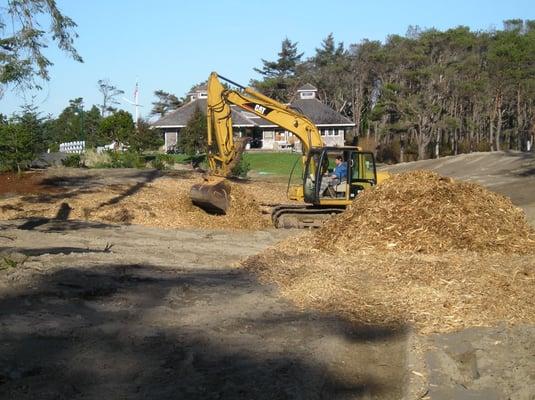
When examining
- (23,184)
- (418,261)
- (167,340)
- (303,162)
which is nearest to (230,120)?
(303,162)

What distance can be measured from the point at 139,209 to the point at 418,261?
35.0 ft

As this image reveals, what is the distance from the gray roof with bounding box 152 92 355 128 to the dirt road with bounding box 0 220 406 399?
58735 millimetres

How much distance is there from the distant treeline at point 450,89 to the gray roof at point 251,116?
406cm

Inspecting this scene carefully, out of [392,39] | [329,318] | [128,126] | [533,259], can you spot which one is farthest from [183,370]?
[392,39]

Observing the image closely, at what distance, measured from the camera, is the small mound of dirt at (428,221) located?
37.1ft

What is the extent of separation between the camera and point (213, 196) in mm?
18500

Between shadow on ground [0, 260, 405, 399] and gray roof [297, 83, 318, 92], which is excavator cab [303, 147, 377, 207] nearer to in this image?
shadow on ground [0, 260, 405, 399]

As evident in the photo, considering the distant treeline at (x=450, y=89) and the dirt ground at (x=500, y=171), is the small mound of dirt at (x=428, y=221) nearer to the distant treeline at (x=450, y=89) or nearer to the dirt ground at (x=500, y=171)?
the dirt ground at (x=500, y=171)

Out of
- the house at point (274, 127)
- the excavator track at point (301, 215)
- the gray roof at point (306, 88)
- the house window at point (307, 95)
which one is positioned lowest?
the excavator track at point (301, 215)

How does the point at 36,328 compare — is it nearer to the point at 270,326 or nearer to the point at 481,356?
the point at 270,326

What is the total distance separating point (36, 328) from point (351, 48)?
78442 millimetres

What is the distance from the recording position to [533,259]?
1043cm

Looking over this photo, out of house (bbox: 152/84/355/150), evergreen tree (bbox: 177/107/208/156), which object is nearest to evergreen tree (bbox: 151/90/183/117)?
house (bbox: 152/84/355/150)

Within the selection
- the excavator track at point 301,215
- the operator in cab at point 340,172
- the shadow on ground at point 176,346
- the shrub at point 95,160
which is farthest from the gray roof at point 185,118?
the shadow on ground at point 176,346
